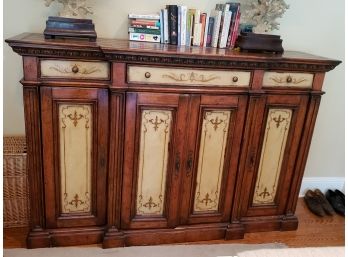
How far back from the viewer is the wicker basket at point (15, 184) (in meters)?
1.87

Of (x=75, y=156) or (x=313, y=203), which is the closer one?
(x=75, y=156)

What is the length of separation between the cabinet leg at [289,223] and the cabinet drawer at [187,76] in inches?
38.8

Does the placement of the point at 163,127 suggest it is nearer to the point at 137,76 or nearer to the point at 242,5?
the point at 137,76

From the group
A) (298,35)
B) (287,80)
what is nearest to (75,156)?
(287,80)

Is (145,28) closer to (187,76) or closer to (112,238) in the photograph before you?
(187,76)

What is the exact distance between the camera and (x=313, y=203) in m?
2.46

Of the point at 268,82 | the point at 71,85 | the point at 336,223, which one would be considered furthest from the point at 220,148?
the point at 336,223

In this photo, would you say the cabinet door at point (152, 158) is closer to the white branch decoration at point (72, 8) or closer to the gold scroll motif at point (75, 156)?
the gold scroll motif at point (75, 156)

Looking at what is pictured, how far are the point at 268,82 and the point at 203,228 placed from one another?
0.95 metres

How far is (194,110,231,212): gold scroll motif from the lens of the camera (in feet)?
5.78

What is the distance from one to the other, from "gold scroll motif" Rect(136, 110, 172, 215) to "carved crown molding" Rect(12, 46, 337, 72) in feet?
0.89

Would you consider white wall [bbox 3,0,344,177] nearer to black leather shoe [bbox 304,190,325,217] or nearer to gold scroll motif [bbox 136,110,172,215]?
black leather shoe [bbox 304,190,325,217]

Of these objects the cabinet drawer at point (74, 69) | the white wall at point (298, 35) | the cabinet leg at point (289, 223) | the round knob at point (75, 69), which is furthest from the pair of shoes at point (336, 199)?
the round knob at point (75, 69)

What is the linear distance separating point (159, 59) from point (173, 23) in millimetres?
442
